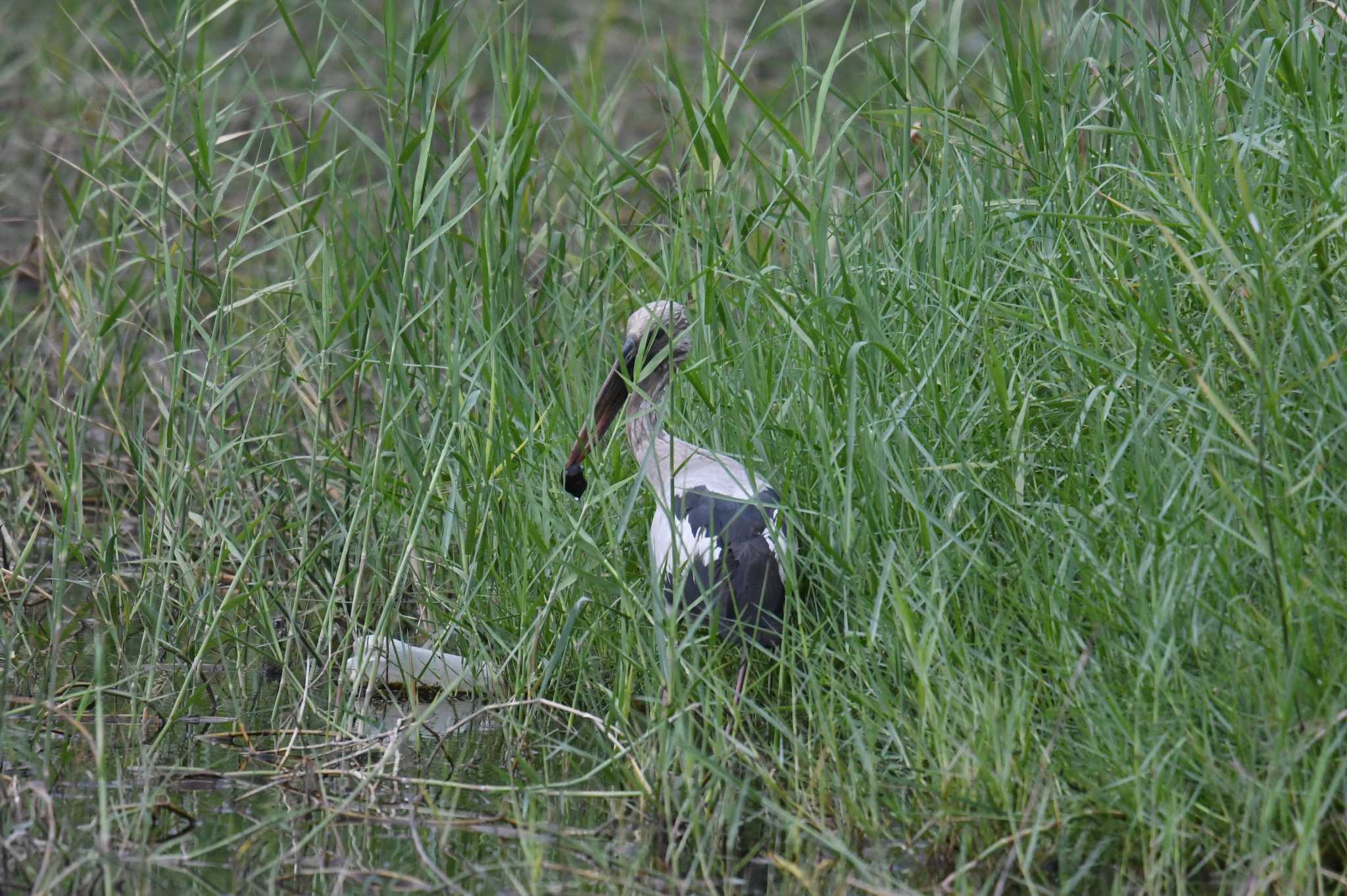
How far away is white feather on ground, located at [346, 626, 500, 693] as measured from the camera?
3.88m

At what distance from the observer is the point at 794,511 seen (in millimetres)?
3697

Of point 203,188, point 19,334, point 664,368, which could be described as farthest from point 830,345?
point 19,334

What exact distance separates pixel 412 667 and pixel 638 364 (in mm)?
906

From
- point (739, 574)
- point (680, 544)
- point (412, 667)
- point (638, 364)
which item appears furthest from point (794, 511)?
point (412, 667)

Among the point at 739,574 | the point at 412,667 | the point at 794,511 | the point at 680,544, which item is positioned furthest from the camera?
the point at 412,667

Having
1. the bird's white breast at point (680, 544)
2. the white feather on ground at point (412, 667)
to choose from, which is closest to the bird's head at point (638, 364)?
the bird's white breast at point (680, 544)

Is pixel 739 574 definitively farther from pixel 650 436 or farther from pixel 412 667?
pixel 412 667

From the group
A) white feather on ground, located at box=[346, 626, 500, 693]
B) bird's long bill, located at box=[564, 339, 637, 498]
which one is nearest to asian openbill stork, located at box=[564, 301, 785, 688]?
bird's long bill, located at box=[564, 339, 637, 498]

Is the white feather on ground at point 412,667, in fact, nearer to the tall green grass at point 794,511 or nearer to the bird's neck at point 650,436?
the tall green grass at point 794,511

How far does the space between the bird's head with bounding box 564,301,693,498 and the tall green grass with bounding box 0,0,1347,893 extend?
98 mm

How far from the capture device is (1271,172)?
3799mm

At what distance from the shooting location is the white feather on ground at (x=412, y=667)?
12.7 feet

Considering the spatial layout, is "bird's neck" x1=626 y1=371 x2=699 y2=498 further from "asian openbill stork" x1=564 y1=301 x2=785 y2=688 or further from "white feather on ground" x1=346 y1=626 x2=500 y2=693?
"white feather on ground" x1=346 y1=626 x2=500 y2=693

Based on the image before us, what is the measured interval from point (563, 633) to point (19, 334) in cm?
348
